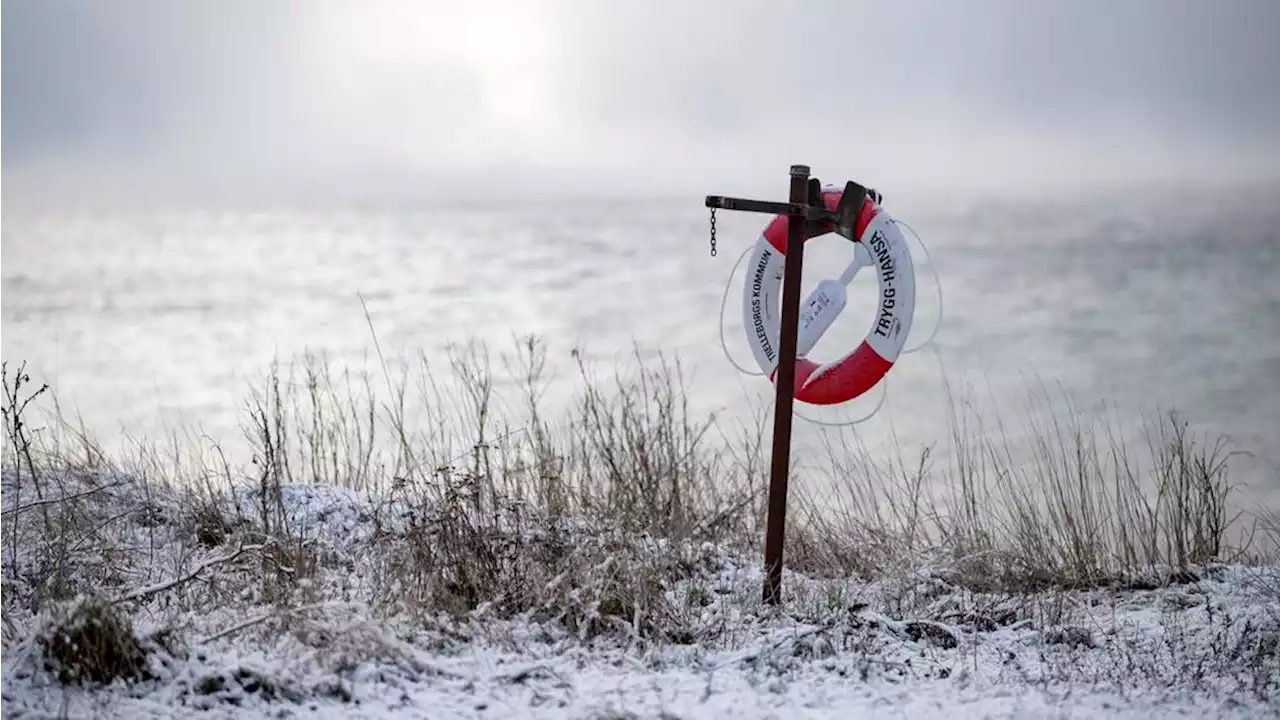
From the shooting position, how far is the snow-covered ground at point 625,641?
9.68 ft

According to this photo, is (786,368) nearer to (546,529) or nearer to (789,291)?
(789,291)

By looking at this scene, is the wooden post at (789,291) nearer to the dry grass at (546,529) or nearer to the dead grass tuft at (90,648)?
the dry grass at (546,529)

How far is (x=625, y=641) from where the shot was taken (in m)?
3.45

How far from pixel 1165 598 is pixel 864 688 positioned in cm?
162

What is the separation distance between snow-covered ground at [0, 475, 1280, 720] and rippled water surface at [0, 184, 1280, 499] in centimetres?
207

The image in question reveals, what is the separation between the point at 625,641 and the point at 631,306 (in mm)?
24690

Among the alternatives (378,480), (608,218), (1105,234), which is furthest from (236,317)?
(608,218)

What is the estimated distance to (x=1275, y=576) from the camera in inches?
168

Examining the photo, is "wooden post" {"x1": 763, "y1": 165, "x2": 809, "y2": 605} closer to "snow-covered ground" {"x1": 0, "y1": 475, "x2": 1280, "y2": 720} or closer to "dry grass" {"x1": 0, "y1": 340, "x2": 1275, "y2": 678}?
"snow-covered ground" {"x1": 0, "y1": 475, "x2": 1280, "y2": 720}

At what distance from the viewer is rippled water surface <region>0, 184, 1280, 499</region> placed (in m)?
15.0

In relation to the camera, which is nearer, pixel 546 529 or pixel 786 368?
pixel 786 368

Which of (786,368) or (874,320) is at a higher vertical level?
(874,320)

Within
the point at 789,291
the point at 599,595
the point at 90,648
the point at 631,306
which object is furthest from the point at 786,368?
the point at 631,306

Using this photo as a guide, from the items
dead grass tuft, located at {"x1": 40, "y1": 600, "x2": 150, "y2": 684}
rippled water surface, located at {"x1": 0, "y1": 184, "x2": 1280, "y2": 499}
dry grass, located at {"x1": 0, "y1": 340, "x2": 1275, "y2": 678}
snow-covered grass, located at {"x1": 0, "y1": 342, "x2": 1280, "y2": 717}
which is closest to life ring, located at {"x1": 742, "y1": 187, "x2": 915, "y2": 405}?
dry grass, located at {"x1": 0, "y1": 340, "x2": 1275, "y2": 678}
